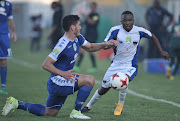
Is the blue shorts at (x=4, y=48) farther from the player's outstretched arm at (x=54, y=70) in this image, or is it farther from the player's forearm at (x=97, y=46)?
the player's outstretched arm at (x=54, y=70)

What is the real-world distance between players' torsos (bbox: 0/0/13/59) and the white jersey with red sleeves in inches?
115

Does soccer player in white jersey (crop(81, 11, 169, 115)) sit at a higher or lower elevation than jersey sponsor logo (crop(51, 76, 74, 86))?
higher

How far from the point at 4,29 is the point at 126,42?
3.32 meters

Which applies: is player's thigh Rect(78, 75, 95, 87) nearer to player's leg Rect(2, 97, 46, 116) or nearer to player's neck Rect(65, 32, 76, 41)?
player's neck Rect(65, 32, 76, 41)

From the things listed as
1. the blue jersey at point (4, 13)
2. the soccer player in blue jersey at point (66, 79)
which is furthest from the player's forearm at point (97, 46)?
the blue jersey at point (4, 13)

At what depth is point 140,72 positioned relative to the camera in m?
13.7

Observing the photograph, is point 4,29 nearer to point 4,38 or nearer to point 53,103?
point 4,38

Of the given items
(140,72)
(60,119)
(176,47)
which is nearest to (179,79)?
(176,47)

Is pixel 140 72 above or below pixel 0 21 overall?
below

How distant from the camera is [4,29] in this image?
8773 mm

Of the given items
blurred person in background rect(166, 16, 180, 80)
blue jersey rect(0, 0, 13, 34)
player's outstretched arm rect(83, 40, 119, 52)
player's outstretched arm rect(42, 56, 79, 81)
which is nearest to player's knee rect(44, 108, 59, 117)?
player's outstretched arm rect(42, 56, 79, 81)

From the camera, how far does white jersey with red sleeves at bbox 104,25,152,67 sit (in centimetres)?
668

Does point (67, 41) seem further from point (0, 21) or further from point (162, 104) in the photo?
point (0, 21)

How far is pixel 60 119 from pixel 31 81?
18.5 ft
